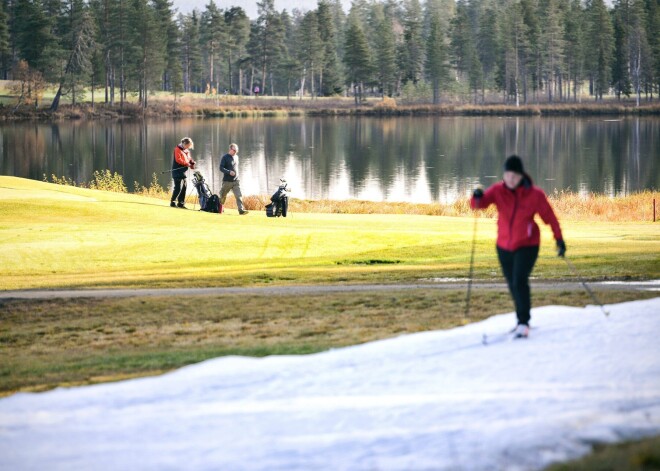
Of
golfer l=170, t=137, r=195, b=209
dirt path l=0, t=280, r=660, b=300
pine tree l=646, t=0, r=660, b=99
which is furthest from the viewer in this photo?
pine tree l=646, t=0, r=660, b=99

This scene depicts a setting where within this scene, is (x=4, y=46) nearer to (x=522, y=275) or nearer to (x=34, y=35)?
(x=34, y=35)

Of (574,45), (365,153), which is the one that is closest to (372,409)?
(365,153)

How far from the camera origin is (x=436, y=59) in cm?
14875

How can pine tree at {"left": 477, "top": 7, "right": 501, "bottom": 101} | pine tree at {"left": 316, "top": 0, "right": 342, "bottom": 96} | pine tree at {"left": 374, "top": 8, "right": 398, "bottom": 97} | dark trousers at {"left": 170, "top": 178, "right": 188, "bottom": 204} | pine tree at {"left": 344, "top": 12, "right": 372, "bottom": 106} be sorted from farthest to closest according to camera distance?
pine tree at {"left": 477, "top": 7, "right": 501, "bottom": 101} → pine tree at {"left": 316, "top": 0, "right": 342, "bottom": 96} → pine tree at {"left": 374, "top": 8, "right": 398, "bottom": 97} → pine tree at {"left": 344, "top": 12, "right": 372, "bottom": 106} → dark trousers at {"left": 170, "top": 178, "right": 188, "bottom": 204}

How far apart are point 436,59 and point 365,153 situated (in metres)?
71.9

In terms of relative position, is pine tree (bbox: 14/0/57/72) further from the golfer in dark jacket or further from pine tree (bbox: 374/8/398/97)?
the golfer in dark jacket

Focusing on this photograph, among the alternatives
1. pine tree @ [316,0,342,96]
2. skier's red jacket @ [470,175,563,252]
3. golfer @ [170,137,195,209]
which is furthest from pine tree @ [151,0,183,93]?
skier's red jacket @ [470,175,563,252]

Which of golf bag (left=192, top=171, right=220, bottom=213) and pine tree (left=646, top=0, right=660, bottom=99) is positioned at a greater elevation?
pine tree (left=646, top=0, right=660, bottom=99)

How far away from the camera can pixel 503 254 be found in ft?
33.8

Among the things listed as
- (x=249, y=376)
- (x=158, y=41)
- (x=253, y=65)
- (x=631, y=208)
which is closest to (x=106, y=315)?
(x=249, y=376)

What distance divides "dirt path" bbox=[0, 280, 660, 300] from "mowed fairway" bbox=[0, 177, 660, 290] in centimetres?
67

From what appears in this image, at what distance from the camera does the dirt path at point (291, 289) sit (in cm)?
1596

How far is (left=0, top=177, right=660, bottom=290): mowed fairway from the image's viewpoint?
1833cm

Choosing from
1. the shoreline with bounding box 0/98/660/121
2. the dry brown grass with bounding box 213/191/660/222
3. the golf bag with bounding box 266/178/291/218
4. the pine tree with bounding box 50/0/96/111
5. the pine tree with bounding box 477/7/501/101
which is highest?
the pine tree with bounding box 477/7/501/101
